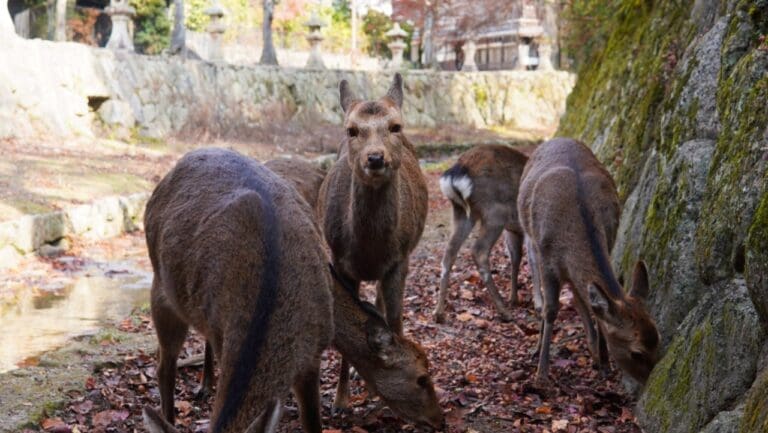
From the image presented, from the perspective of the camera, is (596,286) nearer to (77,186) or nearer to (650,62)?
(650,62)

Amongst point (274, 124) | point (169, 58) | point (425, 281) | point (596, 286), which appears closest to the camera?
point (596, 286)

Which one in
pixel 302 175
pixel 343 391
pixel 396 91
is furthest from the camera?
pixel 302 175

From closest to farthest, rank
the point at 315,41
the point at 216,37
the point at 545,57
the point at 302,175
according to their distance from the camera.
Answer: the point at 302,175 < the point at 216,37 < the point at 315,41 < the point at 545,57

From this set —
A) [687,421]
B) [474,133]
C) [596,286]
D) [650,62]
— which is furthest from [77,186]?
[474,133]

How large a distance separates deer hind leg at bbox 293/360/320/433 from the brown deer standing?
3.64ft

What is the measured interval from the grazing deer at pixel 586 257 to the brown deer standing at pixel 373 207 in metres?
1.04

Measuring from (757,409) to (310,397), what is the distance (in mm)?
2092

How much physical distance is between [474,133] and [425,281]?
2049 centimetres

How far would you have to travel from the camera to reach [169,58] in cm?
2342

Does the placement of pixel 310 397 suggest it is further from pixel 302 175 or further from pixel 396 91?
pixel 302 175

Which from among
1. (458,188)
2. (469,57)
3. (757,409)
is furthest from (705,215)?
(469,57)

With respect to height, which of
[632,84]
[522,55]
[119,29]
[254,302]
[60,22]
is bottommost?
[254,302]

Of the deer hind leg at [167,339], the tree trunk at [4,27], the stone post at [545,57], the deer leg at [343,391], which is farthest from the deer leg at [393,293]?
the stone post at [545,57]

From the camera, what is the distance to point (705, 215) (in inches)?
209
